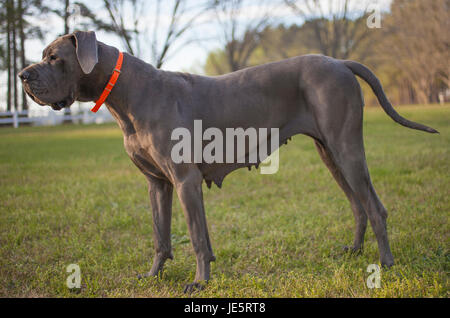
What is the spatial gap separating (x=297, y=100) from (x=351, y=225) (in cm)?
186

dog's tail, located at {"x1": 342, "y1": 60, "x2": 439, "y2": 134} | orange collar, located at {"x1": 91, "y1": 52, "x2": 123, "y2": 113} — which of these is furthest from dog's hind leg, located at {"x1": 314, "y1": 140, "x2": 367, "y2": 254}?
orange collar, located at {"x1": 91, "y1": 52, "x2": 123, "y2": 113}

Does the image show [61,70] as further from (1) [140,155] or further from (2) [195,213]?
(2) [195,213]

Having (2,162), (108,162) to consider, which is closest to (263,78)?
(108,162)

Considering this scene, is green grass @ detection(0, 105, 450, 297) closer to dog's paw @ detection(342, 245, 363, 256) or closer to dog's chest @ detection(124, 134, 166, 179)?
dog's paw @ detection(342, 245, 363, 256)

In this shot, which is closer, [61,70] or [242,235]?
[61,70]

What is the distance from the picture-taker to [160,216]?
2922 mm

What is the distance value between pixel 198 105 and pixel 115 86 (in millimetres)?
621

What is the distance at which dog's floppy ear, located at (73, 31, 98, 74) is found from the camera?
2.38m

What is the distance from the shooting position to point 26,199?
17.4ft

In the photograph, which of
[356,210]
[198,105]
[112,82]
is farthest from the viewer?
[356,210]

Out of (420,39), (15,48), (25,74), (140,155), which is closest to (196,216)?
(140,155)

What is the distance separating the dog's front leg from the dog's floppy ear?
0.99m

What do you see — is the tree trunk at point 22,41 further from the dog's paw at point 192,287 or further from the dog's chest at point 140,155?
the dog's paw at point 192,287

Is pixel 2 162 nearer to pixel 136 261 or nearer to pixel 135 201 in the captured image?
pixel 135 201
